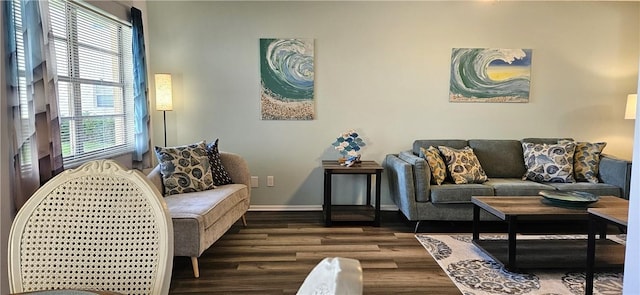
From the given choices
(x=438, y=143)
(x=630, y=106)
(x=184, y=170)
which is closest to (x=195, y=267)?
(x=184, y=170)

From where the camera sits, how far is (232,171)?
13.2 ft

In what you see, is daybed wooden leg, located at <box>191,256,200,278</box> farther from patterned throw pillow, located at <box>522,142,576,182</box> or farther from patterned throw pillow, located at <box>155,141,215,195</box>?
patterned throw pillow, located at <box>522,142,576,182</box>

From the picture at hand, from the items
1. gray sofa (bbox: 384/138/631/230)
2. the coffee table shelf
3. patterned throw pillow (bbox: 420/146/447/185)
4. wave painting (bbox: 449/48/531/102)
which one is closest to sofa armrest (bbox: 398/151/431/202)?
gray sofa (bbox: 384/138/631/230)

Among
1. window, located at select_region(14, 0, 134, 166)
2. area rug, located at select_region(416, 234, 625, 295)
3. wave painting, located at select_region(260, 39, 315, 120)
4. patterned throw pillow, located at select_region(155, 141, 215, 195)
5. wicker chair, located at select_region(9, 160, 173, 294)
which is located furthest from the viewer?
wave painting, located at select_region(260, 39, 315, 120)

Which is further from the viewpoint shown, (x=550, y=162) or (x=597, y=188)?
(x=550, y=162)

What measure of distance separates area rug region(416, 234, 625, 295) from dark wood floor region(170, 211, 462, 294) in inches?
4.2

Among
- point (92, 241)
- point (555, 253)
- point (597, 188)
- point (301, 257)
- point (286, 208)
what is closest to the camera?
point (92, 241)

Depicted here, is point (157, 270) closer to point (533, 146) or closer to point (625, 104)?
point (533, 146)

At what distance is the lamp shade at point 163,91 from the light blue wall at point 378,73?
0.23 m

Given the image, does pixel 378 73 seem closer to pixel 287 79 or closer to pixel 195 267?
pixel 287 79

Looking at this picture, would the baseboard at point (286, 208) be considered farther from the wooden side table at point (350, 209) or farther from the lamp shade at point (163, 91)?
the lamp shade at point (163, 91)

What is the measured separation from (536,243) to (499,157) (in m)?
1.23

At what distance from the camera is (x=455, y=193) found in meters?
3.86

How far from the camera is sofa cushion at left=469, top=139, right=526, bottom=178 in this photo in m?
4.45
